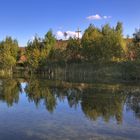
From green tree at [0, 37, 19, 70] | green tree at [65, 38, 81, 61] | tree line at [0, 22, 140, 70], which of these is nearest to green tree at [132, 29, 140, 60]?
tree line at [0, 22, 140, 70]

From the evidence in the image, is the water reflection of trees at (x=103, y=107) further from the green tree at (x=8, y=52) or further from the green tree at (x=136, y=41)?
the green tree at (x=8, y=52)

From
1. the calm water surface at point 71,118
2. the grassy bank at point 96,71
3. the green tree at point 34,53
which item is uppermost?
the green tree at point 34,53

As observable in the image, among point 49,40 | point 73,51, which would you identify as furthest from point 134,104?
point 49,40

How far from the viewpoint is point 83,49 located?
5494cm

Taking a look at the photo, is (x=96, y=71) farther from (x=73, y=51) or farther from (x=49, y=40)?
(x=49, y=40)

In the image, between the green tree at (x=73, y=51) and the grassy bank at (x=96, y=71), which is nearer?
the grassy bank at (x=96, y=71)

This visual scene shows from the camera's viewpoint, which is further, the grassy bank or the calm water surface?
the grassy bank

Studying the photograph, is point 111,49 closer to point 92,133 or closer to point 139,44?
point 139,44

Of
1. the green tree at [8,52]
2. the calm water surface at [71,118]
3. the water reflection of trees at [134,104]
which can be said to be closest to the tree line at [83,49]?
the green tree at [8,52]

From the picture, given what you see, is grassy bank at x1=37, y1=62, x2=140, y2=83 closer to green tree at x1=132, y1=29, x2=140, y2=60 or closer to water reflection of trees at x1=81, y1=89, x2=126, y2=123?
green tree at x1=132, y1=29, x2=140, y2=60

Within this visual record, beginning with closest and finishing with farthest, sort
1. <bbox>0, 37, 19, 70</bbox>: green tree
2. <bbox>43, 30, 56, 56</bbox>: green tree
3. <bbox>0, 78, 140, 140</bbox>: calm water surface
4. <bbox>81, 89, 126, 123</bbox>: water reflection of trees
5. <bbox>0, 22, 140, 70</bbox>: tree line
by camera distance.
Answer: <bbox>0, 78, 140, 140</bbox>: calm water surface → <bbox>81, 89, 126, 123</bbox>: water reflection of trees → <bbox>0, 22, 140, 70</bbox>: tree line → <bbox>43, 30, 56, 56</bbox>: green tree → <bbox>0, 37, 19, 70</bbox>: green tree

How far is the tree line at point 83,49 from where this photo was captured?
51000 millimetres

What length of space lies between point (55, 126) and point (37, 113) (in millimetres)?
3354

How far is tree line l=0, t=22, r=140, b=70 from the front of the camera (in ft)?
167
